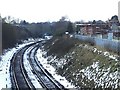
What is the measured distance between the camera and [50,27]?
138000mm

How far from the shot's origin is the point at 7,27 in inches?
2628

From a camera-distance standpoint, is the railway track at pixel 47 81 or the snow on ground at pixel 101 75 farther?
the railway track at pixel 47 81

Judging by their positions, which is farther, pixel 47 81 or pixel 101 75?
pixel 47 81

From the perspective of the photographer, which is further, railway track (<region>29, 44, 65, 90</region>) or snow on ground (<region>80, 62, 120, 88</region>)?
railway track (<region>29, 44, 65, 90</region>)

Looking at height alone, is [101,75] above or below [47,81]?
above

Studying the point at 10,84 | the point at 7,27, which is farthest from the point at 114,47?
the point at 7,27

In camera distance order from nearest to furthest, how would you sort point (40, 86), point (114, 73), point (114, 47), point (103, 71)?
1. point (114, 73)
2. point (103, 71)
3. point (40, 86)
4. point (114, 47)

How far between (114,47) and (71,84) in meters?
5.64

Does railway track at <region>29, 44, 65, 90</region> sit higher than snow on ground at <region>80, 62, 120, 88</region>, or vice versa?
snow on ground at <region>80, 62, 120, 88</region>

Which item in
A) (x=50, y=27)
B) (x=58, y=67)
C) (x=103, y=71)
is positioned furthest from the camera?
(x=50, y=27)

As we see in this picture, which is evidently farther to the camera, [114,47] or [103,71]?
[114,47]

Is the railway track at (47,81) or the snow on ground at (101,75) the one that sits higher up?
the snow on ground at (101,75)

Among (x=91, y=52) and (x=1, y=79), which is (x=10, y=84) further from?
(x=91, y=52)

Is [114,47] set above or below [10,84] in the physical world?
above
